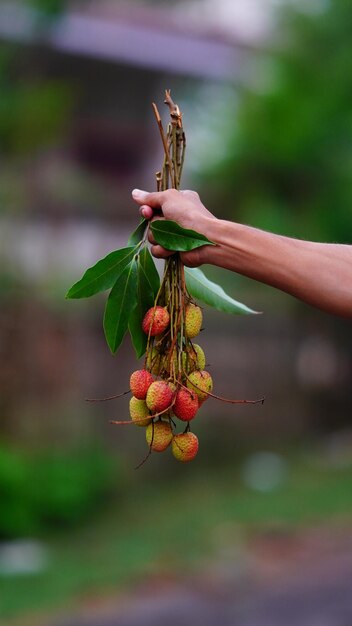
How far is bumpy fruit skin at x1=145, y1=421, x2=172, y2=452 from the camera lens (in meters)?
1.59

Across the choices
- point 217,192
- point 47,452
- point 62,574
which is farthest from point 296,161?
point 62,574

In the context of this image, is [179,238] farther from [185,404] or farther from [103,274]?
[185,404]

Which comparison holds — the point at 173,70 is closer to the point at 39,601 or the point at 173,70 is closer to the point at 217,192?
the point at 217,192

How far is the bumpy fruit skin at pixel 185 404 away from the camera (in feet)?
5.13

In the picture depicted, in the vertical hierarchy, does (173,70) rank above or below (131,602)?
above

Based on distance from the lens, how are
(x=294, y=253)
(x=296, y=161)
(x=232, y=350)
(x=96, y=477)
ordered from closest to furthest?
(x=294, y=253) → (x=96, y=477) → (x=296, y=161) → (x=232, y=350)

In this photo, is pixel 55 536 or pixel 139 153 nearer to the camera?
pixel 55 536

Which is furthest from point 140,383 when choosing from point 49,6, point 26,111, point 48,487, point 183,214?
point 49,6

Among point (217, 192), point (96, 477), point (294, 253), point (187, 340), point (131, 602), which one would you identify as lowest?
point (131, 602)

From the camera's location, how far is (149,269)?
1.75m

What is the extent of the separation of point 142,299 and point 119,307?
53mm

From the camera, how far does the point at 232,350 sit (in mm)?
9039

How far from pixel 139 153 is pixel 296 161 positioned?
2.65 metres

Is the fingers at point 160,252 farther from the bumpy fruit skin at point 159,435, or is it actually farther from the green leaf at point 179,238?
the bumpy fruit skin at point 159,435
